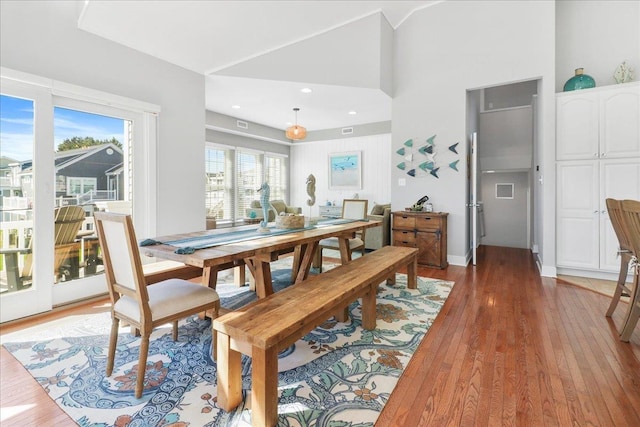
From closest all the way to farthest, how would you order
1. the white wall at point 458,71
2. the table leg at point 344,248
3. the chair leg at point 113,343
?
the chair leg at point 113,343, the table leg at point 344,248, the white wall at point 458,71

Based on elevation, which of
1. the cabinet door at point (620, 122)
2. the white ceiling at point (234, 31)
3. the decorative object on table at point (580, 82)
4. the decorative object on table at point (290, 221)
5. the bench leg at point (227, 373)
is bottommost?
the bench leg at point (227, 373)

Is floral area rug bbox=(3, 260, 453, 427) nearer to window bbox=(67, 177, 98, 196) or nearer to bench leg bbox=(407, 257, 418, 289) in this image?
bench leg bbox=(407, 257, 418, 289)

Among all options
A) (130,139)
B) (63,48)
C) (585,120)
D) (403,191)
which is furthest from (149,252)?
(585,120)

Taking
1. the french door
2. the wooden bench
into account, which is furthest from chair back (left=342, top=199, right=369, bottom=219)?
the french door

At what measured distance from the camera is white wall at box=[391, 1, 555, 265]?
3.90 meters

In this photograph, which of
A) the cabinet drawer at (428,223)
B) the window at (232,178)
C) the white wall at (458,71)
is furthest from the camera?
the window at (232,178)

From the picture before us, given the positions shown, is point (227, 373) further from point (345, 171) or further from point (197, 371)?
point (345, 171)

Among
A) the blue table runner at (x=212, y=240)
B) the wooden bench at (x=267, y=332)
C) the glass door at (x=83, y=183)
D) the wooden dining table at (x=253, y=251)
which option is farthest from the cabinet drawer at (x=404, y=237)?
the glass door at (x=83, y=183)

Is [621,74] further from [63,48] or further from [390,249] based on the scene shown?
[63,48]

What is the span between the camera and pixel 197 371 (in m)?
1.84

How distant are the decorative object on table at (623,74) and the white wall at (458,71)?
0.71m

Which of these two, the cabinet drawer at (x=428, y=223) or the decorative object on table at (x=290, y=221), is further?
the cabinet drawer at (x=428, y=223)

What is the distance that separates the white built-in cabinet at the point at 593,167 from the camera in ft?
11.4

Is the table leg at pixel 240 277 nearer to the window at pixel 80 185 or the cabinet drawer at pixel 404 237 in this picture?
the window at pixel 80 185
